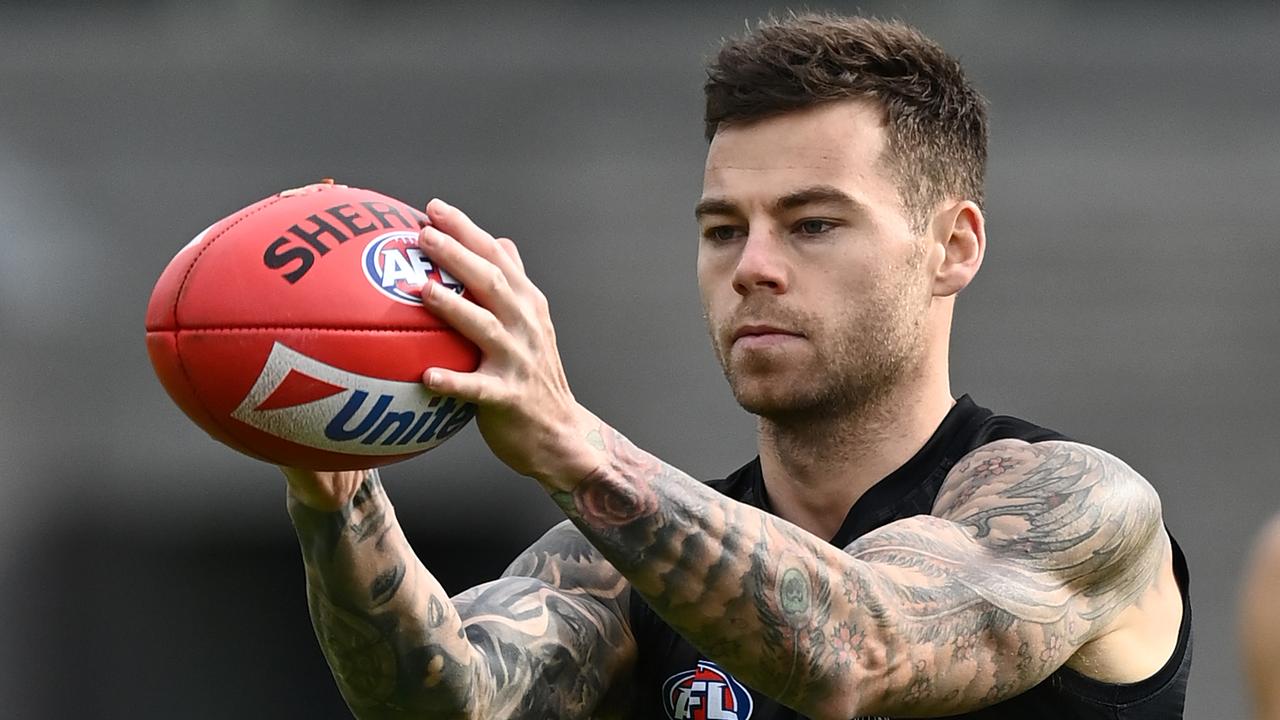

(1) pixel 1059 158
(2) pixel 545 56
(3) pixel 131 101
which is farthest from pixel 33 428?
(1) pixel 1059 158

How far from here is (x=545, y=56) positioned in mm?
9227

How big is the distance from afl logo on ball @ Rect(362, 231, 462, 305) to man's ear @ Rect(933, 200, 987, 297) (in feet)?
5.36

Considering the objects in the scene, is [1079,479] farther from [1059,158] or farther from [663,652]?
[1059,158]

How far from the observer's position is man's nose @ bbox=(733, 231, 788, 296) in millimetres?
3447

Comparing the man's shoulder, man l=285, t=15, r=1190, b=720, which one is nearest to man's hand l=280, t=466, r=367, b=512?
man l=285, t=15, r=1190, b=720

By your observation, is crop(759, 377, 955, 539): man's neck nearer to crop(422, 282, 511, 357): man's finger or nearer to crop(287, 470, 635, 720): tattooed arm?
crop(287, 470, 635, 720): tattooed arm

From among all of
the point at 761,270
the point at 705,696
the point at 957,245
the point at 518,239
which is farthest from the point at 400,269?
the point at 518,239

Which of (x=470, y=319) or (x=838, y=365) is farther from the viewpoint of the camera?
(x=838, y=365)

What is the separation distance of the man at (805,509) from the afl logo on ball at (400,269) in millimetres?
60

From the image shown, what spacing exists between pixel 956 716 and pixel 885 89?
136 cm

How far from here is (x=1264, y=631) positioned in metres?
2.55

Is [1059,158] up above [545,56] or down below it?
below

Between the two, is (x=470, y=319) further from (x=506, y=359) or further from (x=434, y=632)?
(x=434, y=632)

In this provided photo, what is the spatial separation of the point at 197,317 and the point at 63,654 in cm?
567
